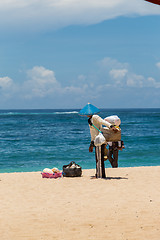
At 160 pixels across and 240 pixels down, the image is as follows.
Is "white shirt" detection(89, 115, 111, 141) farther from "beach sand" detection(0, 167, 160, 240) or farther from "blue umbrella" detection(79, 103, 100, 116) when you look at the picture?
"beach sand" detection(0, 167, 160, 240)

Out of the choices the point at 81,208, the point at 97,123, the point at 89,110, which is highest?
the point at 89,110

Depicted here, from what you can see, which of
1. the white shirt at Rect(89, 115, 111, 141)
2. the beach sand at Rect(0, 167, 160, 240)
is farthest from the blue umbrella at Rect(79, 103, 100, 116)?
the beach sand at Rect(0, 167, 160, 240)

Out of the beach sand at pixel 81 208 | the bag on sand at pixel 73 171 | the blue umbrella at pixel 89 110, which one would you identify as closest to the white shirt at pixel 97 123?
the blue umbrella at pixel 89 110

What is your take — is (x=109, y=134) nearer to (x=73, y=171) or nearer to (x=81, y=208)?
(x=73, y=171)

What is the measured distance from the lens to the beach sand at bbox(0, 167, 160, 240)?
650 cm

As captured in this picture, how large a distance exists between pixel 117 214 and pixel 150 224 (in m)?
0.83

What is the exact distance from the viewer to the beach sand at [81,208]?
21.3ft

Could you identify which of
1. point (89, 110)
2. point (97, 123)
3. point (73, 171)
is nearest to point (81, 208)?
point (97, 123)

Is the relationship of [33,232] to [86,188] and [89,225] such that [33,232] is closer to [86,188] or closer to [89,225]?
[89,225]

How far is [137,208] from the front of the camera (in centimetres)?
796

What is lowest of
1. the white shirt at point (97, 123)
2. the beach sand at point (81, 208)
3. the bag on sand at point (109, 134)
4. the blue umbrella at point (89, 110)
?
the beach sand at point (81, 208)

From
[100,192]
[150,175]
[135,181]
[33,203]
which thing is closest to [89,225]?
[33,203]

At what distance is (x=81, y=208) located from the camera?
8078 mm

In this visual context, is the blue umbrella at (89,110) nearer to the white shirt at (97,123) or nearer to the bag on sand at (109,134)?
the white shirt at (97,123)
